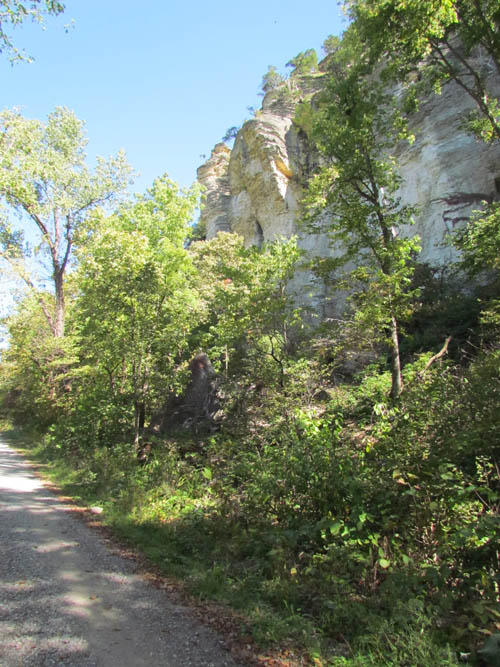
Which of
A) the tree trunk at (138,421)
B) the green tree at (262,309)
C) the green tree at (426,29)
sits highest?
the green tree at (426,29)

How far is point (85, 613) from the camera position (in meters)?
3.62

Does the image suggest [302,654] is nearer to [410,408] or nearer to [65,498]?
[410,408]

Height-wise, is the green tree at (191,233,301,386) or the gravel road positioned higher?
the green tree at (191,233,301,386)

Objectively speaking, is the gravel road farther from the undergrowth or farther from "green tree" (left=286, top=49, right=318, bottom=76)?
"green tree" (left=286, top=49, right=318, bottom=76)

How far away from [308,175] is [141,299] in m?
21.0

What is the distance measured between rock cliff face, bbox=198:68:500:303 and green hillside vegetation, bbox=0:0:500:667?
226 cm

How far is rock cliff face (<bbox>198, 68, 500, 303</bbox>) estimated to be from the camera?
55.1ft

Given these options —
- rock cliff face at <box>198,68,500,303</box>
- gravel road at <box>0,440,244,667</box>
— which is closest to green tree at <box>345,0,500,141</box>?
rock cliff face at <box>198,68,500,303</box>

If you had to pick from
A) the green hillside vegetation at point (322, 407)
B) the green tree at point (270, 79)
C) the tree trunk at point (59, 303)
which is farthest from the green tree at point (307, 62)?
the tree trunk at point (59, 303)

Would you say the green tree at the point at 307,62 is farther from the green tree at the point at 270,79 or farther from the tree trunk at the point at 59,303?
the tree trunk at the point at 59,303

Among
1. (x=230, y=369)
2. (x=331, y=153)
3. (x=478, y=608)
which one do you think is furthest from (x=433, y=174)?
(x=478, y=608)

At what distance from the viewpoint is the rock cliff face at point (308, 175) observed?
1678 cm

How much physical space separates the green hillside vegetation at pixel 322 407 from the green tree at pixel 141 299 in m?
0.06

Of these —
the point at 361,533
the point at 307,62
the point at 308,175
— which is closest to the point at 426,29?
the point at 361,533
